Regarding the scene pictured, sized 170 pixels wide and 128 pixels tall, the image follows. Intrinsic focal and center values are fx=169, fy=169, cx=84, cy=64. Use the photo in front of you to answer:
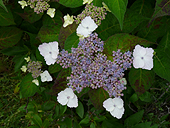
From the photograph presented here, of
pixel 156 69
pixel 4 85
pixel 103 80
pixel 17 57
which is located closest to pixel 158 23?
pixel 156 69

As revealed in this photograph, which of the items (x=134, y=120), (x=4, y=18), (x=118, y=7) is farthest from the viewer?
(x=134, y=120)

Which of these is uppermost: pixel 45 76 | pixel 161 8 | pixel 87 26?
pixel 161 8

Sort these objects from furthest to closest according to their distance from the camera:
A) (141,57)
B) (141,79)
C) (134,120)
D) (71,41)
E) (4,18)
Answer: (134,120)
(4,18)
(141,79)
(71,41)
(141,57)

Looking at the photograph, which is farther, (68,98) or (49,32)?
(49,32)

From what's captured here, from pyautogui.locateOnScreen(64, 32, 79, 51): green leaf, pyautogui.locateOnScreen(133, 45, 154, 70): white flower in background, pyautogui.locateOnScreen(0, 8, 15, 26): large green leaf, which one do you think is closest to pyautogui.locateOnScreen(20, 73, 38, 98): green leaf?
pyautogui.locateOnScreen(0, 8, 15, 26): large green leaf

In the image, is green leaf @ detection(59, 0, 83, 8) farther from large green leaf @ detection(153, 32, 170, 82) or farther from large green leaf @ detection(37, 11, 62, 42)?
large green leaf @ detection(153, 32, 170, 82)

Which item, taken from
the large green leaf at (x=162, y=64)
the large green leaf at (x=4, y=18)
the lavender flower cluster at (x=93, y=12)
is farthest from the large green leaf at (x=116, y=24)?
the large green leaf at (x=4, y=18)

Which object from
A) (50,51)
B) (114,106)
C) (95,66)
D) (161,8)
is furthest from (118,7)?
(114,106)

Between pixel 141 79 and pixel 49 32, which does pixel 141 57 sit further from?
pixel 49 32
